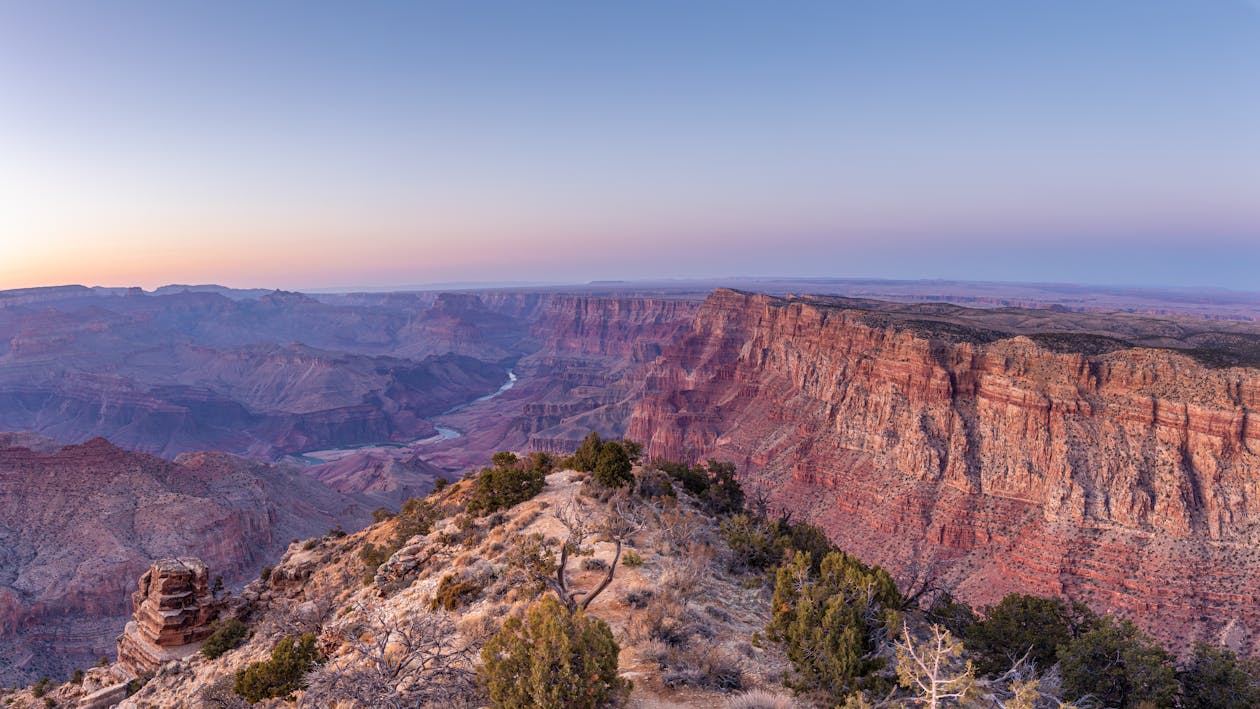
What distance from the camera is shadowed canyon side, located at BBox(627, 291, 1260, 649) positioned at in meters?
32.4

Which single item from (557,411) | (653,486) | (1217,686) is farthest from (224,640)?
(557,411)

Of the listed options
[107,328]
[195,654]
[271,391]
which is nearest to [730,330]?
[195,654]

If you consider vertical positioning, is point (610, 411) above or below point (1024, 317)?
below

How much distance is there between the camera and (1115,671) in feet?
44.9

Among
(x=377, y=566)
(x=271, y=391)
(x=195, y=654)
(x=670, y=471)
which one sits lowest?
(x=271, y=391)

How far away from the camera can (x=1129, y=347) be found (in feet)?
136

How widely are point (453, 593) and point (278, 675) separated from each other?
12.8 ft

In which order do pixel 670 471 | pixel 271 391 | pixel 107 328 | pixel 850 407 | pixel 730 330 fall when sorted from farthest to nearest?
pixel 107 328
pixel 271 391
pixel 730 330
pixel 850 407
pixel 670 471

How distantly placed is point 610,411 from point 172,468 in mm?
78354

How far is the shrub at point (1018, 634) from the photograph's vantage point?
601 inches

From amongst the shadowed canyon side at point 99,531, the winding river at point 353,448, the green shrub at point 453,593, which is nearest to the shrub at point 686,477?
the green shrub at point 453,593

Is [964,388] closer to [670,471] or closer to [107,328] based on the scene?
[670,471]

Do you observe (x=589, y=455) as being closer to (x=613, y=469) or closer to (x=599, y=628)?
(x=613, y=469)

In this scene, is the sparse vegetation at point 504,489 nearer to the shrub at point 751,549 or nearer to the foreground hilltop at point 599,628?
the foreground hilltop at point 599,628
